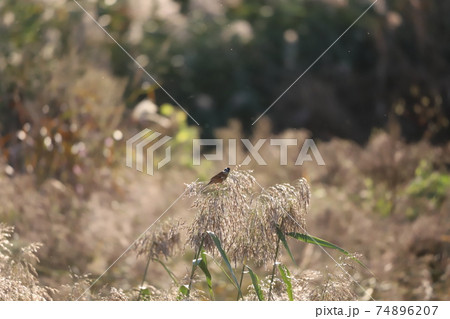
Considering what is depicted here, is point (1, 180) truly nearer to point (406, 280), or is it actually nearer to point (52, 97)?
point (52, 97)

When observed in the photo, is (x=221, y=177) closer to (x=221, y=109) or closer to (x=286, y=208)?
(x=286, y=208)

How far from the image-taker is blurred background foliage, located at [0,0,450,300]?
3.41 metres

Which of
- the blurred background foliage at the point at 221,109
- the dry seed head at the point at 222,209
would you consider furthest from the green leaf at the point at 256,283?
the blurred background foliage at the point at 221,109

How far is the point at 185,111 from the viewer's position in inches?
215

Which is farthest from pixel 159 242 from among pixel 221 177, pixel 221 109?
pixel 221 109

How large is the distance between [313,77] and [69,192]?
268 centimetres

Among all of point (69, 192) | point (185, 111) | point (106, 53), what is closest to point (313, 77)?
point (185, 111)

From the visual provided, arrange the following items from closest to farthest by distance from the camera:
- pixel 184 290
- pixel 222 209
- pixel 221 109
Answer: pixel 222 209 < pixel 184 290 < pixel 221 109

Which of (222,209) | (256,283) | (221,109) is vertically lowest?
(256,283)

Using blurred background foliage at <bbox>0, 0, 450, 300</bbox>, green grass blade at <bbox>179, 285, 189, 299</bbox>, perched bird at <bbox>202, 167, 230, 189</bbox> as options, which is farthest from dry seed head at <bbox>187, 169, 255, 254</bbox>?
blurred background foliage at <bbox>0, 0, 450, 300</bbox>

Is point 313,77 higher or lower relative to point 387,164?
higher

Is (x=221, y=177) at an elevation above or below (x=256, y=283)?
above

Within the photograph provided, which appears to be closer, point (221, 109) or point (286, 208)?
point (286, 208)

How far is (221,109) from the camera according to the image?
229 inches
